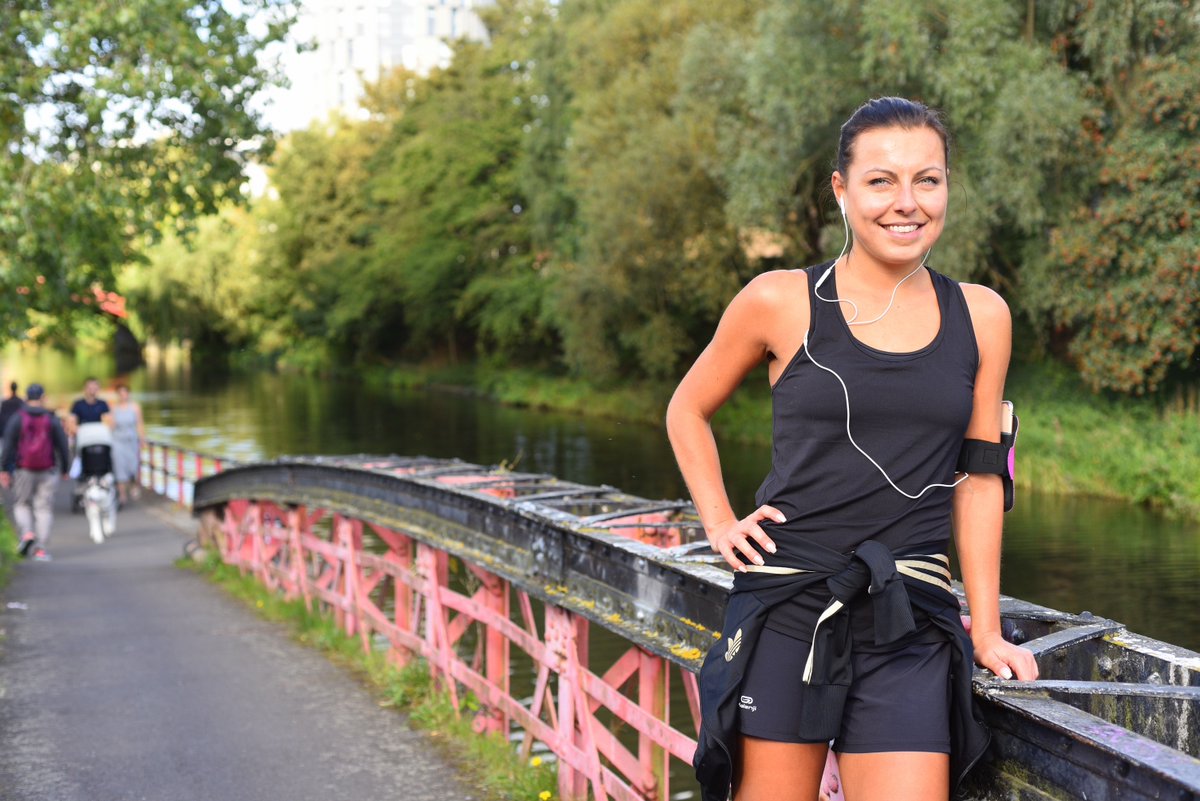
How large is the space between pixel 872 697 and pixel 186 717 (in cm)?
516

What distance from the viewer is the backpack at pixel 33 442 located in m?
14.8

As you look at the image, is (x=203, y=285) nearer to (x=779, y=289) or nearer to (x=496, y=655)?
(x=496, y=655)

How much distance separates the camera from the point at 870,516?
2662 millimetres

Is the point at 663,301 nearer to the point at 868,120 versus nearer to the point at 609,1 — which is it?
the point at 609,1

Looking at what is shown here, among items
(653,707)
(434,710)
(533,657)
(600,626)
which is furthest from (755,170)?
(653,707)

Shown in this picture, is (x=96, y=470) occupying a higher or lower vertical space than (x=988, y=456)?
lower

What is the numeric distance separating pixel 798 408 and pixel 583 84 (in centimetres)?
3864

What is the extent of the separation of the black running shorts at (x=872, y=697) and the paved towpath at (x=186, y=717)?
3226 millimetres

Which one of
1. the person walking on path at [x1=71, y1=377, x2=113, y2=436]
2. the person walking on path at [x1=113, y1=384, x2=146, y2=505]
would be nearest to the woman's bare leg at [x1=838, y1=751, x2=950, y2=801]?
the person walking on path at [x1=71, y1=377, x2=113, y2=436]

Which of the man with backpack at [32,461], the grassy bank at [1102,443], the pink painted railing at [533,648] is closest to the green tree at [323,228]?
the grassy bank at [1102,443]

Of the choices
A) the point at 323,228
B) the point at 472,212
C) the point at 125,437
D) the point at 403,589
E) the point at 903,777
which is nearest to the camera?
the point at 903,777

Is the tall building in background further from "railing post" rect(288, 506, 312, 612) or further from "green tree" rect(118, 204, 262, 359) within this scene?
"railing post" rect(288, 506, 312, 612)

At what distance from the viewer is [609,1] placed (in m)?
41.3

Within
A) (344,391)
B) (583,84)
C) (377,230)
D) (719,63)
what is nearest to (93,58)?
(719,63)
